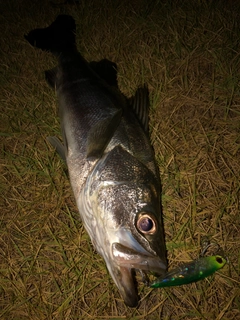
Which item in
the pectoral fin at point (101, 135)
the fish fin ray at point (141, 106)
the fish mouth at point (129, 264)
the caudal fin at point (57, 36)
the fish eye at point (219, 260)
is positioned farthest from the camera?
the caudal fin at point (57, 36)

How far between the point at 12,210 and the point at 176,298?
1.75 m

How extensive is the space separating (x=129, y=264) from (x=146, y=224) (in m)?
0.28

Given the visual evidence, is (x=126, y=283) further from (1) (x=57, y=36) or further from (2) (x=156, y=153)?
(1) (x=57, y=36)

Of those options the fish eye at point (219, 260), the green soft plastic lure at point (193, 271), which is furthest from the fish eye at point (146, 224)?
the fish eye at point (219, 260)

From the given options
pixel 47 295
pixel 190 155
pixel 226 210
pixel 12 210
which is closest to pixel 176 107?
pixel 190 155

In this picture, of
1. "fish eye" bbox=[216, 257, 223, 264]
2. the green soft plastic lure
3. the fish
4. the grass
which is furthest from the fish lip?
"fish eye" bbox=[216, 257, 223, 264]

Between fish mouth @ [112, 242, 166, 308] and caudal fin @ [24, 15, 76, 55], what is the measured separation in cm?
224

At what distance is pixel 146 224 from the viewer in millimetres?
1859

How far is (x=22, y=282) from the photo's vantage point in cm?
247

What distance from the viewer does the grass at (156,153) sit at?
2371 mm

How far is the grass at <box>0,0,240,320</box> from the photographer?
7.78 ft

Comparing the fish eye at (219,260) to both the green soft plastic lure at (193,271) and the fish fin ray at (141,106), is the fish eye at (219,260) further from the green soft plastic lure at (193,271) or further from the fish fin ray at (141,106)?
the fish fin ray at (141,106)

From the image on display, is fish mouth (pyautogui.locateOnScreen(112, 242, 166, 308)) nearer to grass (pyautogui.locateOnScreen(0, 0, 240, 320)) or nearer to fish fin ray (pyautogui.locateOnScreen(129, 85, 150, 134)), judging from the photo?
grass (pyautogui.locateOnScreen(0, 0, 240, 320))

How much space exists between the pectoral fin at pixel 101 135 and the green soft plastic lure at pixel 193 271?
1.14 metres
